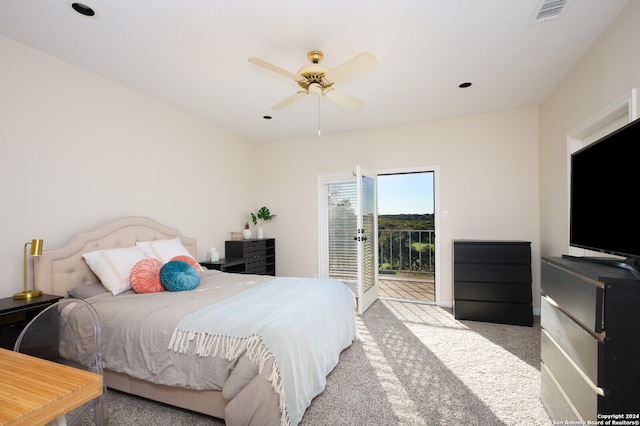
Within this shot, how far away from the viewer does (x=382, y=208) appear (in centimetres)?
642

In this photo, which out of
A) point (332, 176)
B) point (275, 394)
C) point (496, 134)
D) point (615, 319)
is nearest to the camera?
point (615, 319)

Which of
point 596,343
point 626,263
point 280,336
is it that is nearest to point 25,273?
point 280,336

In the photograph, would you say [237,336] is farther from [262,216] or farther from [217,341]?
[262,216]

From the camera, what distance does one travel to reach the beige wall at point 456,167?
3906 mm

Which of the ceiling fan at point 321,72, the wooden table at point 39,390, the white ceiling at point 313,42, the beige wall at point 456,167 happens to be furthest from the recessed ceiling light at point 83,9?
the beige wall at point 456,167

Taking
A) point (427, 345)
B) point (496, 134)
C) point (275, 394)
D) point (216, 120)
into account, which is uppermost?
point (216, 120)

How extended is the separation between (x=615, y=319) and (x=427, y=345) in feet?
A: 6.32

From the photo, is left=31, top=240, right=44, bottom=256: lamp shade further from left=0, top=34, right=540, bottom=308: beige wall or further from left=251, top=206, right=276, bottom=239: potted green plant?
left=251, top=206, right=276, bottom=239: potted green plant

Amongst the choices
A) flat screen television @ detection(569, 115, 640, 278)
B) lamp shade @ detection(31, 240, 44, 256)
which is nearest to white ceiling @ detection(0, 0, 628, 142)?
flat screen television @ detection(569, 115, 640, 278)

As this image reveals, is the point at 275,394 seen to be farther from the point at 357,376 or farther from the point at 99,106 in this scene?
the point at 99,106

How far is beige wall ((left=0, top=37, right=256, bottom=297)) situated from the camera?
7.66 ft

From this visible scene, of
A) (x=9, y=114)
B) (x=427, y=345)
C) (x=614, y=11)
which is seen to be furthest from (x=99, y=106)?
(x=614, y=11)

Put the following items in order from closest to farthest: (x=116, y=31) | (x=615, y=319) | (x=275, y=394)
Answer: (x=615, y=319) < (x=275, y=394) < (x=116, y=31)

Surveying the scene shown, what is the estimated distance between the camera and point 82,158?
110 inches
